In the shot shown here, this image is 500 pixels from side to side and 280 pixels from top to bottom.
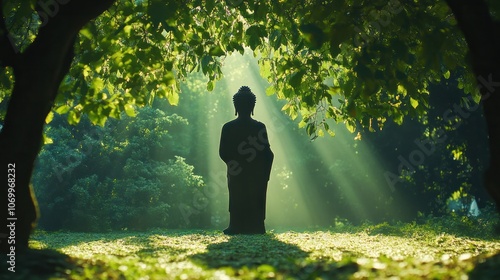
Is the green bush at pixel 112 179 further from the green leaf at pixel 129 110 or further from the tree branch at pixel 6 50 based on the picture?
the tree branch at pixel 6 50

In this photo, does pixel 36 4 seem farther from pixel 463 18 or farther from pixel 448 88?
pixel 448 88

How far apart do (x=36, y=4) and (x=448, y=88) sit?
22845mm

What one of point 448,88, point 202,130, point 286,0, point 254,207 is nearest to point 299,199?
point 202,130

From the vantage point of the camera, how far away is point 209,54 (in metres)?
11.3

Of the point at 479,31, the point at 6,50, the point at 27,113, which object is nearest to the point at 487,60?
the point at 479,31

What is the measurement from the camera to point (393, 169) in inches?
1282

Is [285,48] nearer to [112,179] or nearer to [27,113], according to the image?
[27,113]

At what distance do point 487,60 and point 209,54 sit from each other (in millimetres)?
5573

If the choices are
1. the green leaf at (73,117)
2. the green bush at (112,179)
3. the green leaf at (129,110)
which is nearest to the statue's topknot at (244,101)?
the green leaf at (129,110)

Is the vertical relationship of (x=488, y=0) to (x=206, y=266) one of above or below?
above

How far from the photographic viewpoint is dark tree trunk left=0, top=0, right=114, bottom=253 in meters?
7.50

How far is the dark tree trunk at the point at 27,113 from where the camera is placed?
7.50 meters

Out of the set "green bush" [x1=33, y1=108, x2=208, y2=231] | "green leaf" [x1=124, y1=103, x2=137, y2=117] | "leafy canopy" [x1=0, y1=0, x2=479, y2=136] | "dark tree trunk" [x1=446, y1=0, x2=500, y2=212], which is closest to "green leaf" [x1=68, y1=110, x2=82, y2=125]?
"leafy canopy" [x1=0, y1=0, x2=479, y2=136]

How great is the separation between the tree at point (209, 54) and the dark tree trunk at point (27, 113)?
1cm
